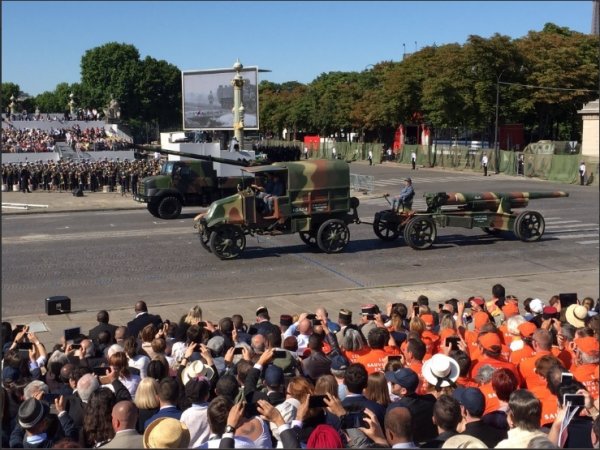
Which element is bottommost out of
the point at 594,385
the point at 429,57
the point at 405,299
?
the point at 405,299

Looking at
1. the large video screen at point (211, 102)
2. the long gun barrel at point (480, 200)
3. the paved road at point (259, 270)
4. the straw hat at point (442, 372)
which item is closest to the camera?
the straw hat at point (442, 372)

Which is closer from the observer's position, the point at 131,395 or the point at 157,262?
the point at 131,395

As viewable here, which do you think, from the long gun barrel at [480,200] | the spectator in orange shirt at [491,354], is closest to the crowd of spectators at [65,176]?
the long gun barrel at [480,200]

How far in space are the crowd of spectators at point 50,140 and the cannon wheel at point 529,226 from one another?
35.2 metres

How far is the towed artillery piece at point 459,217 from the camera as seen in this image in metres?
20.0

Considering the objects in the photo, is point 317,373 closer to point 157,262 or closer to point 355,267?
point 355,267

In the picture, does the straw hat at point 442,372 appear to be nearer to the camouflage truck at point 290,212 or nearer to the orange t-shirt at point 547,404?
the orange t-shirt at point 547,404

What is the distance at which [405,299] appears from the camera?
14812mm

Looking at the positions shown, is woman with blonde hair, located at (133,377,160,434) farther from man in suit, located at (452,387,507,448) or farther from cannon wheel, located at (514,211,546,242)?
cannon wheel, located at (514,211,546,242)

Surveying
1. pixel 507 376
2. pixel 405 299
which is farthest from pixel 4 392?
pixel 405 299

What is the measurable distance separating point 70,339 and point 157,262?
954 cm

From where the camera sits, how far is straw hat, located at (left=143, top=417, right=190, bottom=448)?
4496mm

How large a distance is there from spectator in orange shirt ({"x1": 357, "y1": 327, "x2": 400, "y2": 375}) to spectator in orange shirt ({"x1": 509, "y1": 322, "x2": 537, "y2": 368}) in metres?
1.18

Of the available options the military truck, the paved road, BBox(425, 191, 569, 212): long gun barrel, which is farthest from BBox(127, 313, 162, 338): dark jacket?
the military truck
